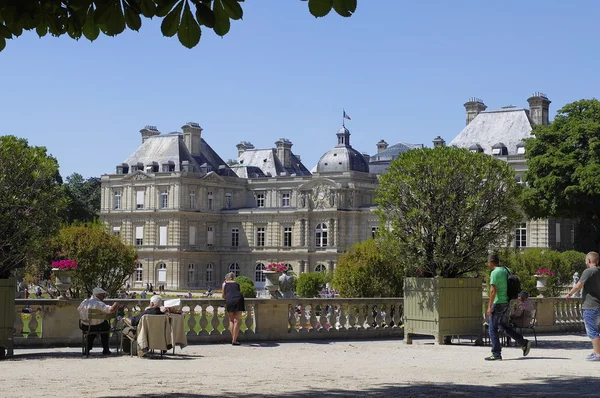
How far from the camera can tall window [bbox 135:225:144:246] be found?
7675 centimetres

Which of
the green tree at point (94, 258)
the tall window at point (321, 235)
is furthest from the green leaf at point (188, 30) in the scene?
the tall window at point (321, 235)

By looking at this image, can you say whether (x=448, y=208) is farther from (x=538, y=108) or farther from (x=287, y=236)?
(x=287, y=236)

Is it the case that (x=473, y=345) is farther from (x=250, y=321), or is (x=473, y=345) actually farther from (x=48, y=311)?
(x=48, y=311)

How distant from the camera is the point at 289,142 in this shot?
3425 inches

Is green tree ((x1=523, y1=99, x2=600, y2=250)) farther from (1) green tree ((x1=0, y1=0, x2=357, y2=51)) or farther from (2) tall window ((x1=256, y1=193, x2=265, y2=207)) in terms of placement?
(1) green tree ((x1=0, y1=0, x2=357, y2=51))

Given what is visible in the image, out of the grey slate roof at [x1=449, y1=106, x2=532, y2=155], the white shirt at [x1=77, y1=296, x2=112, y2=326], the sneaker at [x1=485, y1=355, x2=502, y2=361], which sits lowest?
the sneaker at [x1=485, y1=355, x2=502, y2=361]

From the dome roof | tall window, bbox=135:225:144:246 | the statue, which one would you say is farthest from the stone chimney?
the statue

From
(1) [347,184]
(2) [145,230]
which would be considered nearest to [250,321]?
(1) [347,184]

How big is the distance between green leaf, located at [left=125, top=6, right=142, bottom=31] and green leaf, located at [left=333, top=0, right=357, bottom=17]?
4.09 ft

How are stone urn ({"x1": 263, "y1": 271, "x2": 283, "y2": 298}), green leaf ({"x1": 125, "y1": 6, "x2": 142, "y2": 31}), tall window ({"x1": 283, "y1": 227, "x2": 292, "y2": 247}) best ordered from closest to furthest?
green leaf ({"x1": 125, "y1": 6, "x2": 142, "y2": 31}), stone urn ({"x1": 263, "y1": 271, "x2": 283, "y2": 298}), tall window ({"x1": 283, "y1": 227, "x2": 292, "y2": 247})

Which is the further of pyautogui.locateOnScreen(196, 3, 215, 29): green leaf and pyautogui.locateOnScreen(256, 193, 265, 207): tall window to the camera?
pyautogui.locateOnScreen(256, 193, 265, 207): tall window

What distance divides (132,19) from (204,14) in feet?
1.88

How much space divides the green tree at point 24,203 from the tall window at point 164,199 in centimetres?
6103

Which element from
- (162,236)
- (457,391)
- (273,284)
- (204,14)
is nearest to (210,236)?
(162,236)
